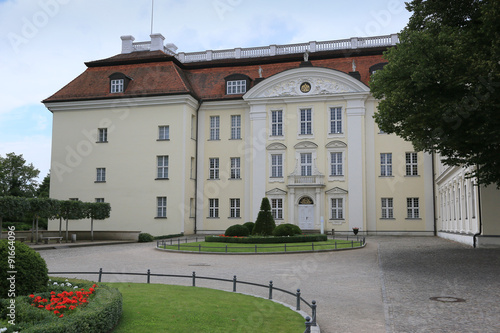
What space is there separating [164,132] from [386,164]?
19349 millimetres

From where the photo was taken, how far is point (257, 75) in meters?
44.7

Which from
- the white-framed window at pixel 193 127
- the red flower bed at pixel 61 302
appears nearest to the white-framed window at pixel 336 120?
the white-framed window at pixel 193 127

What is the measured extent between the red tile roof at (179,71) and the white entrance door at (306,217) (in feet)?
38.5

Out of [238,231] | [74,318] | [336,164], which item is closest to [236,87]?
[336,164]

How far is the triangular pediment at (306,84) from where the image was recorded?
4041 centimetres

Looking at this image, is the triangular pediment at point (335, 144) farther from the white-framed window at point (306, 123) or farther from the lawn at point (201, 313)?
the lawn at point (201, 313)

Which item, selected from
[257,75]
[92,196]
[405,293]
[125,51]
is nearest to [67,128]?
[92,196]

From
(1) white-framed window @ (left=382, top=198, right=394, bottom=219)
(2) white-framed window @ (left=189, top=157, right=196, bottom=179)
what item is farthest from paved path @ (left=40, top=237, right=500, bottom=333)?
(2) white-framed window @ (left=189, top=157, right=196, bottom=179)

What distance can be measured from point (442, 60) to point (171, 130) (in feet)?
95.9

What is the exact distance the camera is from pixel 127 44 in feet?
159

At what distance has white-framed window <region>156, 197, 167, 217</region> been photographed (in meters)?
41.5

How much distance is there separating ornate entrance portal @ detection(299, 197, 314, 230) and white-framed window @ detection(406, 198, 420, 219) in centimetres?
792

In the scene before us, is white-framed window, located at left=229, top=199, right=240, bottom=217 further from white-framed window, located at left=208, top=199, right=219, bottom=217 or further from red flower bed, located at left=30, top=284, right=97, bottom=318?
red flower bed, located at left=30, top=284, right=97, bottom=318

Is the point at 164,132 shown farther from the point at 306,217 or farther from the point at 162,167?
the point at 306,217
